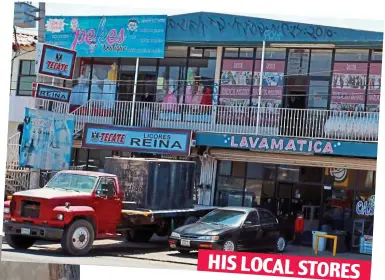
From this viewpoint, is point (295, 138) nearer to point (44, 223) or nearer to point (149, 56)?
point (149, 56)

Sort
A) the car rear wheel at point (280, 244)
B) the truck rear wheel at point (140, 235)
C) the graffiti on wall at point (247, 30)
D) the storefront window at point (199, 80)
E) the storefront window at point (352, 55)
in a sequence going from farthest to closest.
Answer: the storefront window at point (199, 80), the storefront window at point (352, 55), the graffiti on wall at point (247, 30), the truck rear wheel at point (140, 235), the car rear wheel at point (280, 244)

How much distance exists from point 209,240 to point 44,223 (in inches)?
119

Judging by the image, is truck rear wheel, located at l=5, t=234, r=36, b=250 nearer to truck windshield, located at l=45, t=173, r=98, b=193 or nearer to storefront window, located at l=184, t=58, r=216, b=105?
truck windshield, located at l=45, t=173, r=98, b=193

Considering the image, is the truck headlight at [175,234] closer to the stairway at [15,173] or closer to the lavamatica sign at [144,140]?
the lavamatica sign at [144,140]

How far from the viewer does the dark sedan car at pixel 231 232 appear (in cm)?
1503

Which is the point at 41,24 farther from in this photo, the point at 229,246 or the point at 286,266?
the point at 286,266

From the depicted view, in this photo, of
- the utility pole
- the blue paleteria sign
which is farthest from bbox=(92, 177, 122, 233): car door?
the utility pole

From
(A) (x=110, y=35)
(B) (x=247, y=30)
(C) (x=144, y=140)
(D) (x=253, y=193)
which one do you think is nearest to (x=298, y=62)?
(B) (x=247, y=30)

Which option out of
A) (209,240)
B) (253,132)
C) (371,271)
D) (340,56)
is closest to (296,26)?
(340,56)

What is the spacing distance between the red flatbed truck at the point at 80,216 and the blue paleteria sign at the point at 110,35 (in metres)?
3.73

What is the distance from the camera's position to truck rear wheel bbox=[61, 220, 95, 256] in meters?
14.5

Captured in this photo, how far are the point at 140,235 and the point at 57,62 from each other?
14.5 ft

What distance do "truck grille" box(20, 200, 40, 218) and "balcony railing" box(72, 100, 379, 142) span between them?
3.64m

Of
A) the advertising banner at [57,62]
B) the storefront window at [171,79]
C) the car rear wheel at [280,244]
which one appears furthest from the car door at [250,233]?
the advertising banner at [57,62]
